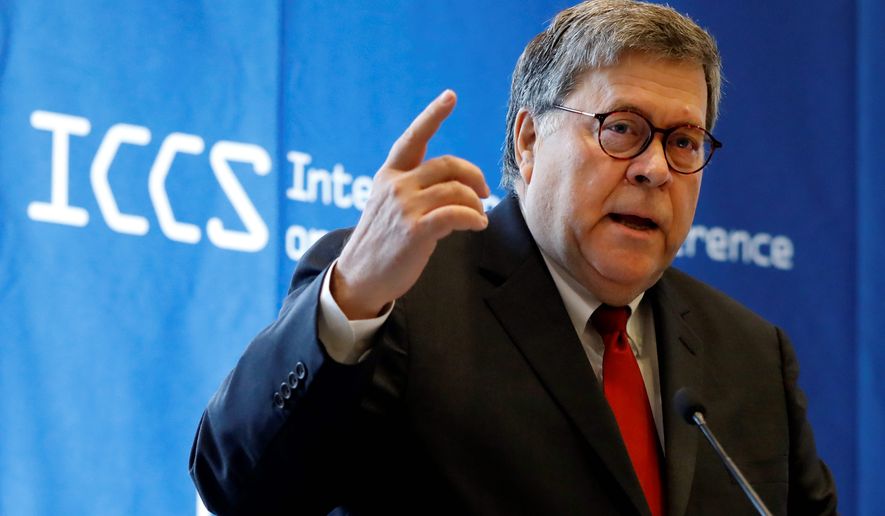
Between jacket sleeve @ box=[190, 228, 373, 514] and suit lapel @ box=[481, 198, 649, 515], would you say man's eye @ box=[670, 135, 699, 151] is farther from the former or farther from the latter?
jacket sleeve @ box=[190, 228, 373, 514]

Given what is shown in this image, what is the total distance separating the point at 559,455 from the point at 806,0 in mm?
2758

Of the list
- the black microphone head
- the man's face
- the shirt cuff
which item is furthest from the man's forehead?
the shirt cuff

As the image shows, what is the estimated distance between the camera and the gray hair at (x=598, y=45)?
7.69 ft

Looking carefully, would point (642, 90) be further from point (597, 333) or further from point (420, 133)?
point (420, 133)

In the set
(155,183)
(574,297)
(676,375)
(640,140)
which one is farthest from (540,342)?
(155,183)

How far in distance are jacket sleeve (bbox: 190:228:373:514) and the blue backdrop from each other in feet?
2.83

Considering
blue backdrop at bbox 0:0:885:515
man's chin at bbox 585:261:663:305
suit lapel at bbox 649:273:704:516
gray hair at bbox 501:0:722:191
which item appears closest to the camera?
suit lapel at bbox 649:273:704:516

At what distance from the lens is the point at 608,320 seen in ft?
7.55

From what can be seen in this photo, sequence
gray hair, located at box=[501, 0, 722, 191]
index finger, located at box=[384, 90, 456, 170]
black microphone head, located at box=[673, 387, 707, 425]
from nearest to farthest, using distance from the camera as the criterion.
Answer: index finger, located at box=[384, 90, 456, 170] → black microphone head, located at box=[673, 387, 707, 425] → gray hair, located at box=[501, 0, 722, 191]

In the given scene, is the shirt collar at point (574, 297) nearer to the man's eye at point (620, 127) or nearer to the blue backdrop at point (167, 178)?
the man's eye at point (620, 127)

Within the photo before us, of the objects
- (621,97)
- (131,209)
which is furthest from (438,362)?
(131,209)

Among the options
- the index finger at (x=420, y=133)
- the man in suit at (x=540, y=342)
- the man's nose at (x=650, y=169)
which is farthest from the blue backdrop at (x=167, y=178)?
the index finger at (x=420, y=133)

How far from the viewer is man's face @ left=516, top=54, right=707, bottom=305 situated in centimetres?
225

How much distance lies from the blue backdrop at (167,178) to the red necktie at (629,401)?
1025 millimetres
